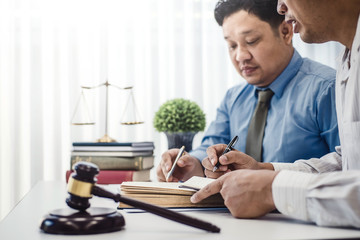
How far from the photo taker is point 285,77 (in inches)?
74.0

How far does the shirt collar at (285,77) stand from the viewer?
6.13 feet

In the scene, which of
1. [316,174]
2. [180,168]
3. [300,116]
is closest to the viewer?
[316,174]

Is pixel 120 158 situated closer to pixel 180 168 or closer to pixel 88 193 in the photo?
pixel 180 168

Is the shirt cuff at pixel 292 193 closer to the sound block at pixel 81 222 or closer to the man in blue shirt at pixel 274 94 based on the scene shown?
the sound block at pixel 81 222

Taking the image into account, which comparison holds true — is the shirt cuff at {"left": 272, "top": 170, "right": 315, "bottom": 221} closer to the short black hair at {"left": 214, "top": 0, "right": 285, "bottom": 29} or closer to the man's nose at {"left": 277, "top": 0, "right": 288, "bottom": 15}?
the man's nose at {"left": 277, "top": 0, "right": 288, "bottom": 15}

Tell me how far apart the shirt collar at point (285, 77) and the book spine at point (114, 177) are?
0.70 meters

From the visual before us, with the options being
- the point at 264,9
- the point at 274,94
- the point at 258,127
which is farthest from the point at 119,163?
the point at 264,9

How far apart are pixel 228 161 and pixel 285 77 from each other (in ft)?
2.34

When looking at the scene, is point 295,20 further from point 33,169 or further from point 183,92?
point 33,169

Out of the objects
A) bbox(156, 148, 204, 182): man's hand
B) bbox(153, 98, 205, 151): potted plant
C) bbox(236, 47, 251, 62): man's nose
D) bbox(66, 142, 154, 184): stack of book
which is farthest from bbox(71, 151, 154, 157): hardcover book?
bbox(236, 47, 251, 62): man's nose

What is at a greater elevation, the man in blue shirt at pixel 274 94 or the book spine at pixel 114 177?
the man in blue shirt at pixel 274 94

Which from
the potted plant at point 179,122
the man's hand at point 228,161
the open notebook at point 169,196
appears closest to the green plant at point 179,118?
the potted plant at point 179,122

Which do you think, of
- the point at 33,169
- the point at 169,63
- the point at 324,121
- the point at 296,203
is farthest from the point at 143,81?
the point at 296,203

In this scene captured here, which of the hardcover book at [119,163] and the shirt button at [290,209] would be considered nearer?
the shirt button at [290,209]
